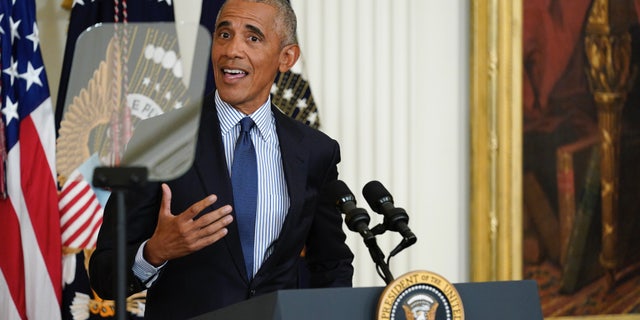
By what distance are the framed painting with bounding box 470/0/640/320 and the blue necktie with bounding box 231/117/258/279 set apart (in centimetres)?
253

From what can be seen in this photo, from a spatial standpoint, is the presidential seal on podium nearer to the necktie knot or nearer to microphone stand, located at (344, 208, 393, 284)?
microphone stand, located at (344, 208, 393, 284)

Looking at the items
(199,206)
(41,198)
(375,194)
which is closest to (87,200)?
(41,198)

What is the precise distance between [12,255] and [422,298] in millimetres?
2649

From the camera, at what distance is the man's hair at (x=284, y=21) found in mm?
3014

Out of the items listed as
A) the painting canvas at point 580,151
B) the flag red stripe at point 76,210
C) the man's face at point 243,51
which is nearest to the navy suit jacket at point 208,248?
the man's face at point 243,51

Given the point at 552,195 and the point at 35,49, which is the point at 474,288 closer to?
the point at 35,49

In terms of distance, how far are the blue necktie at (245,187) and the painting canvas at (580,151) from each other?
9.00 ft

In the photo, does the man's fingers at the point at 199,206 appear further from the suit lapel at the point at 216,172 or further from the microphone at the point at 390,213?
the suit lapel at the point at 216,172

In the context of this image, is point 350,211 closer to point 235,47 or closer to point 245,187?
point 245,187

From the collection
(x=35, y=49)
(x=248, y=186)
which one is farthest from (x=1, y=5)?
(x=248, y=186)

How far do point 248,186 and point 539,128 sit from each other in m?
2.88

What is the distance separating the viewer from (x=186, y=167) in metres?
1.84

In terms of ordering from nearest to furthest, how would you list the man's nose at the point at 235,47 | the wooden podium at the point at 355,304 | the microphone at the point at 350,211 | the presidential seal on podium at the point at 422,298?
the wooden podium at the point at 355,304 < the presidential seal on podium at the point at 422,298 < the microphone at the point at 350,211 < the man's nose at the point at 235,47

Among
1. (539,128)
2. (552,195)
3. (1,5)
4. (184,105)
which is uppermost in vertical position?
(1,5)
